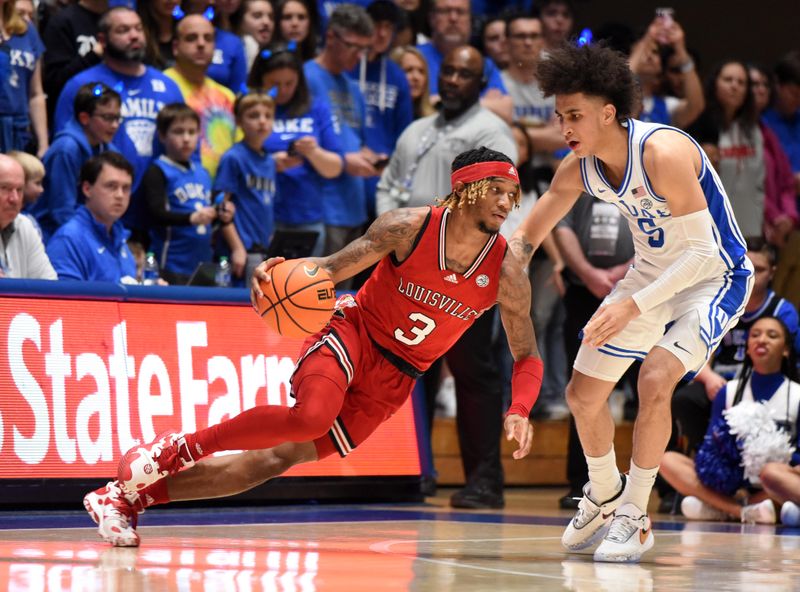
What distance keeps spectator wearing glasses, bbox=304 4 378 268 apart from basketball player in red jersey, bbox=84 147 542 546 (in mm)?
3489

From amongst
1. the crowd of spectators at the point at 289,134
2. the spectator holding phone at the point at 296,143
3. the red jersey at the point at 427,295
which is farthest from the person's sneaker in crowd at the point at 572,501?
the red jersey at the point at 427,295

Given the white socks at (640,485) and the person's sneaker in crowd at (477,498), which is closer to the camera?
the white socks at (640,485)

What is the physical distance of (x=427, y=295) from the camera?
18.6 ft

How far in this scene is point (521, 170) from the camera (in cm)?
940

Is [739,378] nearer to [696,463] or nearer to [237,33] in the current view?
[696,463]

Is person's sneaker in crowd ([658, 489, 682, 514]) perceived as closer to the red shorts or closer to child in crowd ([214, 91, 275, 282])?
child in crowd ([214, 91, 275, 282])

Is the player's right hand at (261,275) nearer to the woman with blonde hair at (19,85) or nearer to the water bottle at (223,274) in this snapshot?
the water bottle at (223,274)

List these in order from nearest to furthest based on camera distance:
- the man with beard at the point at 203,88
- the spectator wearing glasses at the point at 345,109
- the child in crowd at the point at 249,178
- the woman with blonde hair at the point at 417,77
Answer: the child in crowd at the point at 249,178 < the man with beard at the point at 203,88 < the spectator wearing glasses at the point at 345,109 < the woman with blonde hair at the point at 417,77

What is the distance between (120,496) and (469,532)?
1990 mm

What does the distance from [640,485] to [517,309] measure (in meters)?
0.94

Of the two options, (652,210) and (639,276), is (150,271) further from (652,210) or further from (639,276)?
(652,210)

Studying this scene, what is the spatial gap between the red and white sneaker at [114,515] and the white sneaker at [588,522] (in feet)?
6.45

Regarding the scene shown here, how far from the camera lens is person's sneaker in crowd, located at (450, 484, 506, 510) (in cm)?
827

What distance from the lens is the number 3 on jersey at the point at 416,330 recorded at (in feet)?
18.8
